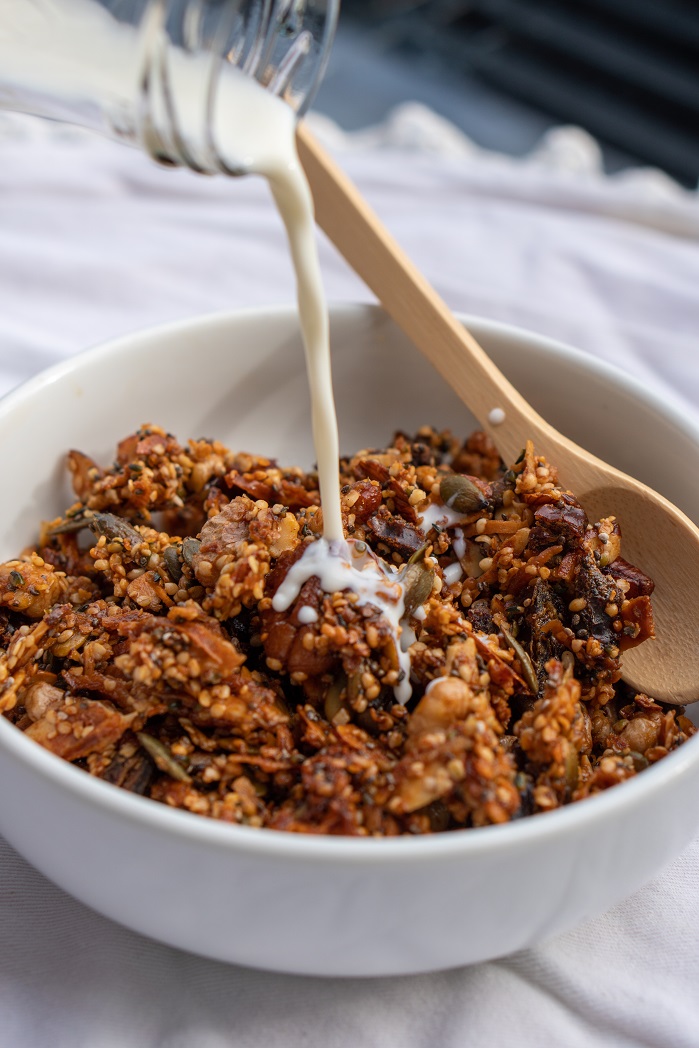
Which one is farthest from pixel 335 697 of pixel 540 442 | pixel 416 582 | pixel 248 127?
pixel 248 127

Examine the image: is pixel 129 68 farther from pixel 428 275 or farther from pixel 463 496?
pixel 428 275

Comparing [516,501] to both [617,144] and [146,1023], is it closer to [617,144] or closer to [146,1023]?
[146,1023]

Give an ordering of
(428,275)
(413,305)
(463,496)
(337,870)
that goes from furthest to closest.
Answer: (428,275), (413,305), (463,496), (337,870)

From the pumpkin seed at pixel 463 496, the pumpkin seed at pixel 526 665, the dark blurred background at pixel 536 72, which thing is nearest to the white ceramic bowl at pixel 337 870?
the pumpkin seed at pixel 526 665

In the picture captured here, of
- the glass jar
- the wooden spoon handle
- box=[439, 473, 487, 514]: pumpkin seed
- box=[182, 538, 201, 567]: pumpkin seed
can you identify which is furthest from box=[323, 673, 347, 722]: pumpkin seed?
the glass jar

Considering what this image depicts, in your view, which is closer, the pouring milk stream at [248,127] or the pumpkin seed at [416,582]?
the pouring milk stream at [248,127]

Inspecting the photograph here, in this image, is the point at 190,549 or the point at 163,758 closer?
the point at 163,758

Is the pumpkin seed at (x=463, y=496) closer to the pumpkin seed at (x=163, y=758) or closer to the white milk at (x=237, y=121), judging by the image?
the white milk at (x=237, y=121)
